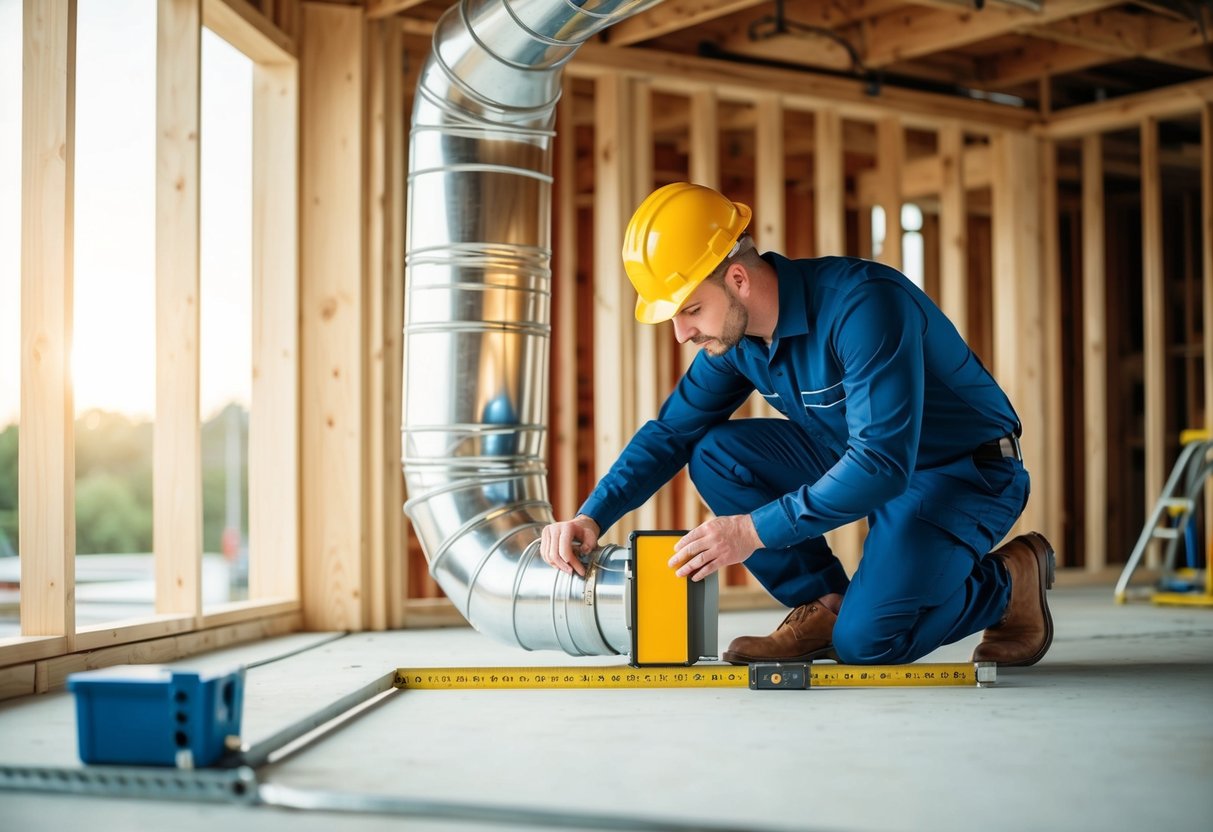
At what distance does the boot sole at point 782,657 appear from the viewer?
9.54 feet

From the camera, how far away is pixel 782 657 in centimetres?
292

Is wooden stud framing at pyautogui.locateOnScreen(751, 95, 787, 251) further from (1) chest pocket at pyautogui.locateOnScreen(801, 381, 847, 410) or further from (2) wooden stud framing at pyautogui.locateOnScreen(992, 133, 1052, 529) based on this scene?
(1) chest pocket at pyautogui.locateOnScreen(801, 381, 847, 410)

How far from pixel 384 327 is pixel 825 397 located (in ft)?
6.37

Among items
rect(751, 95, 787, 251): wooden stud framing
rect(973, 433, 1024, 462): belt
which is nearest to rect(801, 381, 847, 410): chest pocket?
rect(973, 433, 1024, 462): belt

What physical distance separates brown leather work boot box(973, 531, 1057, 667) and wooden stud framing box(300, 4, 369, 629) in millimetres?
2174

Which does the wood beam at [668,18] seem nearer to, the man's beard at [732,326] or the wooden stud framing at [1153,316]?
the man's beard at [732,326]

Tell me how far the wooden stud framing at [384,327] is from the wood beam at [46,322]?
4.71 ft

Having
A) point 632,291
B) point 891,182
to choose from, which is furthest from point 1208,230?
point 632,291

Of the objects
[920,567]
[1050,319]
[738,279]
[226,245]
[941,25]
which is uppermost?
[941,25]

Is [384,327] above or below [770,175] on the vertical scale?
below

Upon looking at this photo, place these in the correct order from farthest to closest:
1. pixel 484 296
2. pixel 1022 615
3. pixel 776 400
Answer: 1. pixel 484 296
2. pixel 776 400
3. pixel 1022 615

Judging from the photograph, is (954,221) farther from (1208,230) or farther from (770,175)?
(1208,230)

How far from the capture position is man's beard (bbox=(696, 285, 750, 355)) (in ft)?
8.88

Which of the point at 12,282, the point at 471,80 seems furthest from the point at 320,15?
the point at 12,282
